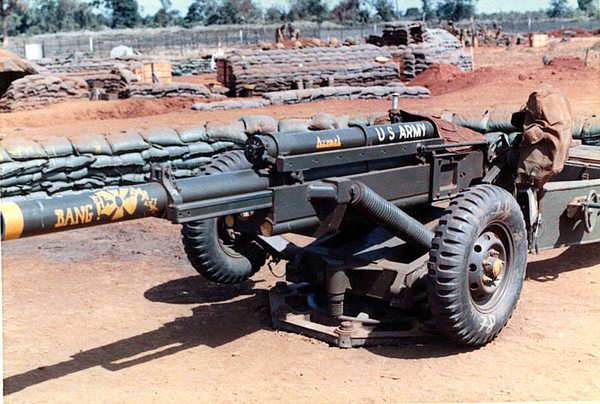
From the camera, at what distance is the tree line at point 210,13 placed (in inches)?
2761

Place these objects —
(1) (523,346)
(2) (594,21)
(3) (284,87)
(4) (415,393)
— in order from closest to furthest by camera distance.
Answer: (4) (415,393)
(1) (523,346)
(3) (284,87)
(2) (594,21)

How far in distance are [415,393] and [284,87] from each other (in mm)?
18154

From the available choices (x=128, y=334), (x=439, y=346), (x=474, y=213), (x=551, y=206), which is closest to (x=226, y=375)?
(x=128, y=334)

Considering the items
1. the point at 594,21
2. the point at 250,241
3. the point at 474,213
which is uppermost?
the point at 594,21

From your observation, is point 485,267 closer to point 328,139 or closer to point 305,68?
point 328,139

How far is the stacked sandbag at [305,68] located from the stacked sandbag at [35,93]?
4813 mm

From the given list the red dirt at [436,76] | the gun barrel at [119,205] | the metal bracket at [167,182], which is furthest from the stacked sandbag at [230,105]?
the metal bracket at [167,182]

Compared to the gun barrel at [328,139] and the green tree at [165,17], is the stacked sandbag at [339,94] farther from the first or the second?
the green tree at [165,17]

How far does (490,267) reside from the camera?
195 inches

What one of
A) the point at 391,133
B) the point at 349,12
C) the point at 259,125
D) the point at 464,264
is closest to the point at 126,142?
the point at 259,125

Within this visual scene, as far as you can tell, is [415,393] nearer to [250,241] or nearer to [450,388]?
[450,388]

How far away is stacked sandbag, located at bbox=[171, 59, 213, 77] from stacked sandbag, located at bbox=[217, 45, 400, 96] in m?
10.9

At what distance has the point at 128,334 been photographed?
5273 mm

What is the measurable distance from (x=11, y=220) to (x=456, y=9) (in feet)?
247
